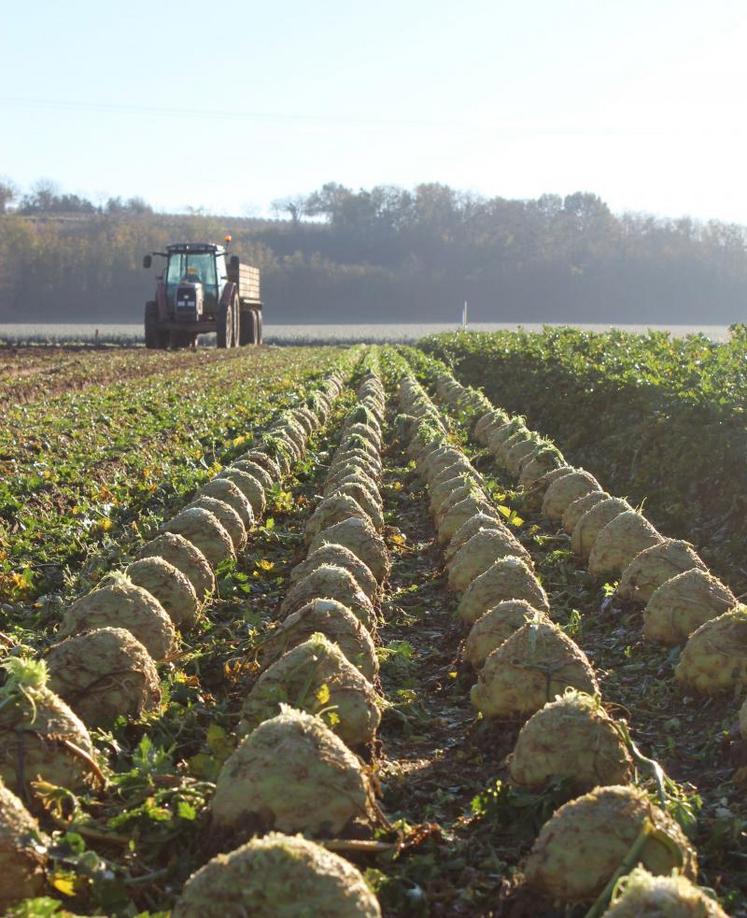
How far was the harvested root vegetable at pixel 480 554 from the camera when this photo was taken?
24.7ft

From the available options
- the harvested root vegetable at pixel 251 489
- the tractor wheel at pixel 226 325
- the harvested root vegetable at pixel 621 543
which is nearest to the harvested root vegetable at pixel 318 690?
the harvested root vegetable at pixel 621 543

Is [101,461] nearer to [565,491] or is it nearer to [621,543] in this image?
[565,491]

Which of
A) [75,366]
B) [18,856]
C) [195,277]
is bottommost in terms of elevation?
[18,856]

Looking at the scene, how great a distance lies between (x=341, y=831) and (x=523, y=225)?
111m

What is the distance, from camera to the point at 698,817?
15.1ft

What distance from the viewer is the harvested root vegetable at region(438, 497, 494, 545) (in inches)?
349

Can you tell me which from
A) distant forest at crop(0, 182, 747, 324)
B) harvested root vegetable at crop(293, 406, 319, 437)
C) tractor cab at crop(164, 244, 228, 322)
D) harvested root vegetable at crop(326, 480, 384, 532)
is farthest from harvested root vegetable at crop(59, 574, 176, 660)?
distant forest at crop(0, 182, 747, 324)

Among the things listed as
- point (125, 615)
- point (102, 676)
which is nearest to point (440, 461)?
point (125, 615)

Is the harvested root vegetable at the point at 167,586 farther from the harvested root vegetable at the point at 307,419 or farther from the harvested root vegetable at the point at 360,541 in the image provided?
the harvested root vegetable at the point at 307,419

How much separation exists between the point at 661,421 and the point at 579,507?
323cm

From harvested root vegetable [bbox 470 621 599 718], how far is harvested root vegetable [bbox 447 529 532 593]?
2.06 m

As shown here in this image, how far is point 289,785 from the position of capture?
3826mm

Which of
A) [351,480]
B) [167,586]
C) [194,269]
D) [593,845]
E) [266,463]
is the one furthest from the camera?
[194,269]

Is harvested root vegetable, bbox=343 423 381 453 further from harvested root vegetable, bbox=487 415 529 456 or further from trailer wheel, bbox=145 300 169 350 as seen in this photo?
trailer wheel, bbox=145 300 169 350
